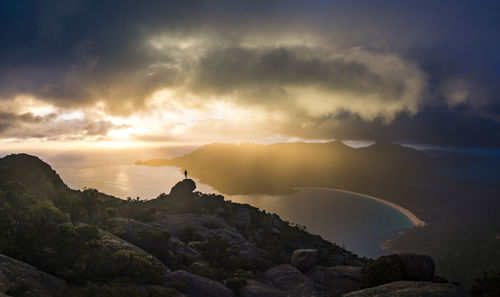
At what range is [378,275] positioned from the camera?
91.2ft

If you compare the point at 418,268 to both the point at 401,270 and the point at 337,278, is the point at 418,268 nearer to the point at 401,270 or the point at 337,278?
the point at 401,270

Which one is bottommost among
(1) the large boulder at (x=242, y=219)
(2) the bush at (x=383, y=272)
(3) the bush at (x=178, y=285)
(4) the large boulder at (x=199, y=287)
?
(1) the large boulder at (x=242, y=219)

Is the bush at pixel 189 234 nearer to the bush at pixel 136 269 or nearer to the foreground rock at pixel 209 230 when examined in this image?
the foreground rock at pixel 209 230

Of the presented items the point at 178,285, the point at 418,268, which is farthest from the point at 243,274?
the point at 418,268

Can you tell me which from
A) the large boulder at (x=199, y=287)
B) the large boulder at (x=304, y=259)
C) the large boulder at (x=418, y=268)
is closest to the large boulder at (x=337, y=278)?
the large boulder at (x=304, y=259)

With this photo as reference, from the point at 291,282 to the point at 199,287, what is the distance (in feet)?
41.7

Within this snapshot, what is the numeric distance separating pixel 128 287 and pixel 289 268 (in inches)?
800

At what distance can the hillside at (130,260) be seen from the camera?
1739 cm

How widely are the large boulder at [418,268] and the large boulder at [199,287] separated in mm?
18927

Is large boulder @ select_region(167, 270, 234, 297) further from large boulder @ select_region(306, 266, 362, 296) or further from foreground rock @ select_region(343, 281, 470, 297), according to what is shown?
large boulder @ select_region(306, 266, 362, 296)

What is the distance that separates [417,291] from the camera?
18.0 meters

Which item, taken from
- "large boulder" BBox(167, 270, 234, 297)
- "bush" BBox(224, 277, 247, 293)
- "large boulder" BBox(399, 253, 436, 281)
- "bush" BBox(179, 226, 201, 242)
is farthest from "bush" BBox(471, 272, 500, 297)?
"bush" BBox(179, 226, 201, 242)

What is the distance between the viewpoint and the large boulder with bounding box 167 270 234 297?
20.2 meters

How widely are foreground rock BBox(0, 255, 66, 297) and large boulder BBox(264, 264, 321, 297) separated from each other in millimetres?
20188
